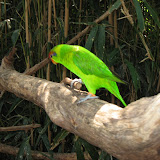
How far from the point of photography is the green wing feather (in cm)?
121

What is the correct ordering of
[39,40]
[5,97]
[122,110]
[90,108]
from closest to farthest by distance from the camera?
[122,110] < [90,108] < [39,40] < [5,97]

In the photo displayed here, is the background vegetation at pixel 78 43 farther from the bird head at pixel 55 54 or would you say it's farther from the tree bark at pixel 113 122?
the tree bark at pixel 113 122

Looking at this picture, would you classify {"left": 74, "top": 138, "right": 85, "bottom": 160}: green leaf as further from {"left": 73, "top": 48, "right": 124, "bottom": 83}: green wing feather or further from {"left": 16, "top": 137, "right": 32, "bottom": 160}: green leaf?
{"left": 73, "top": 48, "right": 124, "bottom": 83}: green wing feather

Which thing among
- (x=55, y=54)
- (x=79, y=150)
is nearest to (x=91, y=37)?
(x=55, y=54)

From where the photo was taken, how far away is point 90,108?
36.6 inches

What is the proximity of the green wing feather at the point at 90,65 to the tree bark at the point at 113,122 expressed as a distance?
0.50ft

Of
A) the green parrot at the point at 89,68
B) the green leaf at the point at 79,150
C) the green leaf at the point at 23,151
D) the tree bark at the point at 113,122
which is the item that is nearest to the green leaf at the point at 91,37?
the green parrot at the point at 89,68

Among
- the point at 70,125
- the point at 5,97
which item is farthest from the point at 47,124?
the point at 70,125

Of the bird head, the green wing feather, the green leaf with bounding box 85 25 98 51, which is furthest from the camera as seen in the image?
the green leaf with bounding box 85 25 98 51

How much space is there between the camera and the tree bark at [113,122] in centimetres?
68

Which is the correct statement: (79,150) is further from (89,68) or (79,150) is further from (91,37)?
(91,37)

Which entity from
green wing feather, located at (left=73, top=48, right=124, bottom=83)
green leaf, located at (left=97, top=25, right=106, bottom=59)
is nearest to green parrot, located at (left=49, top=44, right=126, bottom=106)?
green wing feather, located at (left=73, top=48, right=124, bottom=83)

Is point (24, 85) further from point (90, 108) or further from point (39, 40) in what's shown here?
point (90, 108)

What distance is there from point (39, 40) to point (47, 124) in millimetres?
590
